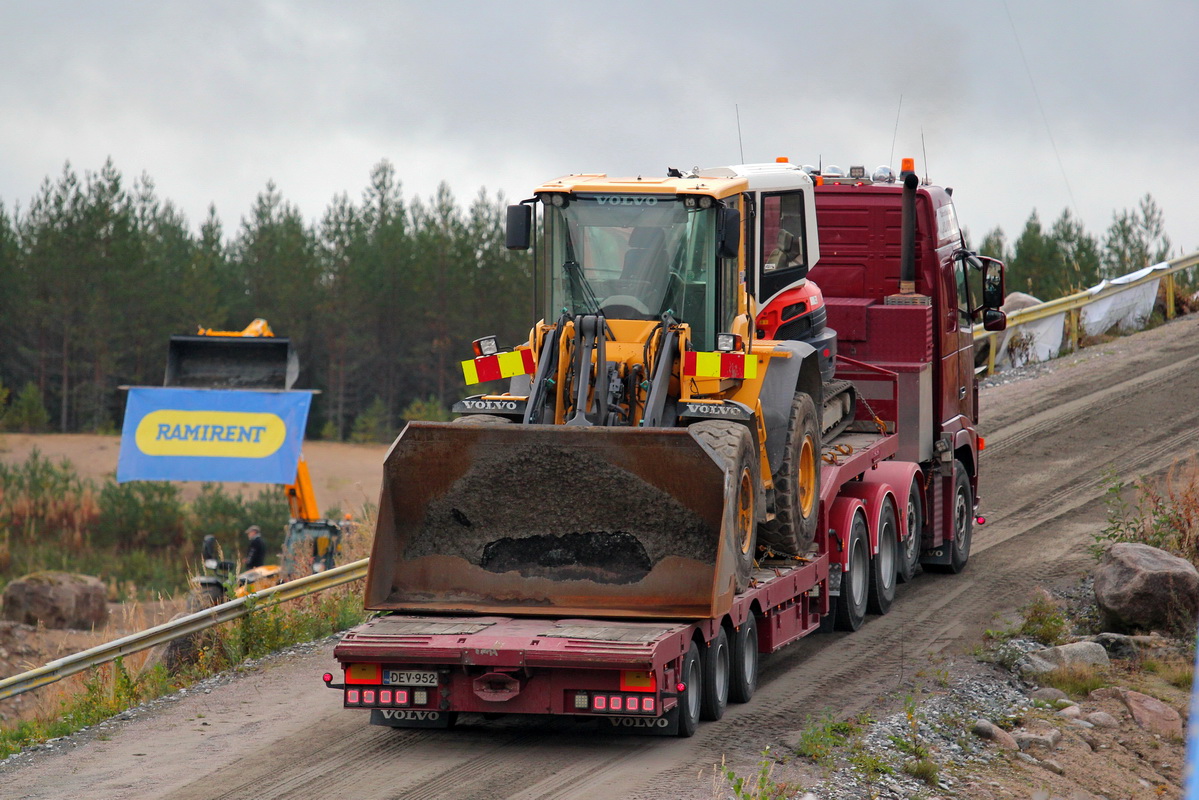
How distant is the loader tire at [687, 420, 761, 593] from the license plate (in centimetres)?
202

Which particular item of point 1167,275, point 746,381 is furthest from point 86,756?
point 1167,275

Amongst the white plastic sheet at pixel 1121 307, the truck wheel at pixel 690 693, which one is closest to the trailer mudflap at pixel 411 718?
the truck wheel at pixel 690 693

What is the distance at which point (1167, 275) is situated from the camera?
27.4 metres

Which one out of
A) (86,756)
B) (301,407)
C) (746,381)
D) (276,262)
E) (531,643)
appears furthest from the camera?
(276,262)

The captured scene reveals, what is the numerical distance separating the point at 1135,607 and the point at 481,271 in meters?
49.0

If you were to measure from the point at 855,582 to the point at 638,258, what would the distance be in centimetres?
394

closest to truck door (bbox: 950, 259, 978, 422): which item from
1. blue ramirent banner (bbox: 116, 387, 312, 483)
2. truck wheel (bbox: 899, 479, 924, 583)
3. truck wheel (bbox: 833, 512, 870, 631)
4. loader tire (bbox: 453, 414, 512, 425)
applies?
truck wheel (bbox: 899, 479, 924, 583)

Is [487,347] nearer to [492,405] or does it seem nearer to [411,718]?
[492,405]

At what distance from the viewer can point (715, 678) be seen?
30.0 feet

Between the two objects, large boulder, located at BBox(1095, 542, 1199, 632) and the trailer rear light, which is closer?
the trailer rear light

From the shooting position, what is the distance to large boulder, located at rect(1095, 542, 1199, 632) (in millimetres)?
11664

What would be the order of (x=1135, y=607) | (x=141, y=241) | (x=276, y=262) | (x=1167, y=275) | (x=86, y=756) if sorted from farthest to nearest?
(x=276, y=262), (x=141, y=241), (x=1167, y=275), (x=1135, y=607), (x=86, y=756)

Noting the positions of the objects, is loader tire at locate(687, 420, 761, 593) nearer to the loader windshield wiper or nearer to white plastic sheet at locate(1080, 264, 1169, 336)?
the loader windshield wiper

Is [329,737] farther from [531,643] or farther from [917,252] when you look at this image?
[917,252]
